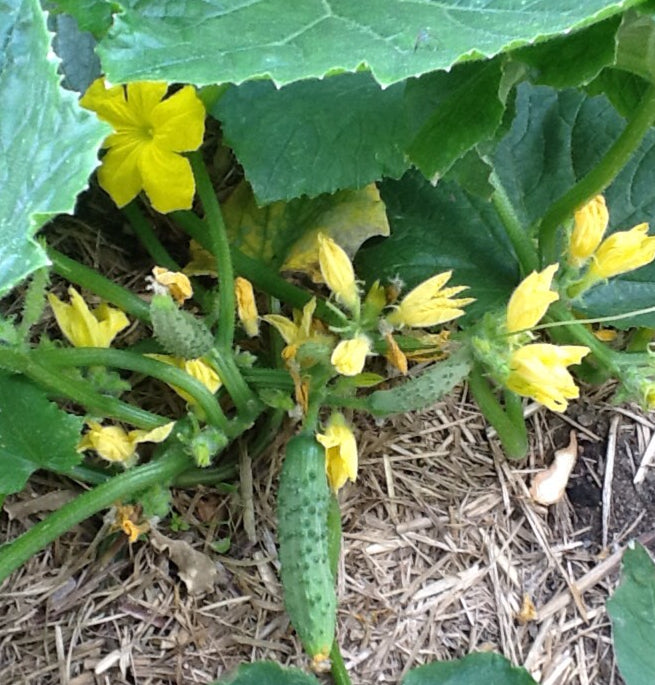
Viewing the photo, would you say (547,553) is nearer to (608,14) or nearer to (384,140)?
(384,140)

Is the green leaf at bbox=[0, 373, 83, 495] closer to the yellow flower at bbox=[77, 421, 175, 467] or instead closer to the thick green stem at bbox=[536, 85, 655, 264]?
the yellow flower at bbox=[77, 421, 175, 467]

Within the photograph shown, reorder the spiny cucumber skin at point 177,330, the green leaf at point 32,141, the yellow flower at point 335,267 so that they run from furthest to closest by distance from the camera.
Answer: the yellow flower at point 335,267
the spiny cucumber skin at point 177,330
the green leaf at point 32,141

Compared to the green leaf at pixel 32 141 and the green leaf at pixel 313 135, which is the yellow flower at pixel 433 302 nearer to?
the green leaf at pixel 313 135

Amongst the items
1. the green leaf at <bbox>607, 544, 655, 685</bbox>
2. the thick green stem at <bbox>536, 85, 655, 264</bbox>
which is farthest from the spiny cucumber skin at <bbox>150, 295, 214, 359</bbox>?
the green leaf at <bbox>607, 544, 655, 685</bbox>

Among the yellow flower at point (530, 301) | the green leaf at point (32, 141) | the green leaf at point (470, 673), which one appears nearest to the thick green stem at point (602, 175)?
the yellow flower at point (530, 301)

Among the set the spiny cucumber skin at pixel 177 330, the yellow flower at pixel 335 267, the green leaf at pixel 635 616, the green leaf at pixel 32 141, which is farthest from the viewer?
the green leaf at pixel 635 616

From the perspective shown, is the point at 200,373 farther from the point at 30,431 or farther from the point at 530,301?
the point at 530,301

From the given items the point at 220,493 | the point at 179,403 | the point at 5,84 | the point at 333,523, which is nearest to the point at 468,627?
the point at 333,523
